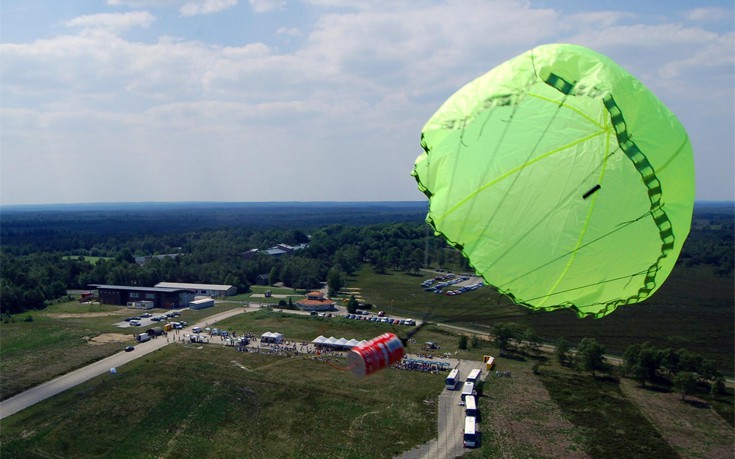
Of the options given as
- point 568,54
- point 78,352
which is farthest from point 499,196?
point 78,352

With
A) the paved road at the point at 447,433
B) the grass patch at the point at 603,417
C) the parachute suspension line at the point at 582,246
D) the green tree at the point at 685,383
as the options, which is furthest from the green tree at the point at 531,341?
the parachute suspension line at the point at 582,246

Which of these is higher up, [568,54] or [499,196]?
[568,54]

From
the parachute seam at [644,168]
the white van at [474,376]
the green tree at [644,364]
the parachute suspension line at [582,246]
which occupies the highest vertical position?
the parachute seam at [644,168]

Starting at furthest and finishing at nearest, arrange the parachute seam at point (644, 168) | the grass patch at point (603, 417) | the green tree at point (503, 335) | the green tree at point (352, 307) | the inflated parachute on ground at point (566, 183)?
the green tree at point (352, 307) < the green tree at point (503, 335) < the grass patch at point (603, 417) < the inflated parachute on ground at point (566, 183) < the parachute seam at point (644, 168)

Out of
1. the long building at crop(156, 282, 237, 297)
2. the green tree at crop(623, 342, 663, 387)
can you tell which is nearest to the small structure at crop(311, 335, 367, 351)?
the green tree at crop(623, 342, 663, 387)

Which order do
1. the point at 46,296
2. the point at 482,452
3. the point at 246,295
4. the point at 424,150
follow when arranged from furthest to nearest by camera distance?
the point at 246,295, the point at 46,296, the point at 482,452, the point at 424,150

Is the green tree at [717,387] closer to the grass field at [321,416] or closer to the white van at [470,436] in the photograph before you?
the grass field at [321,416]

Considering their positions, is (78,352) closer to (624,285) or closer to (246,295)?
(246,295)
